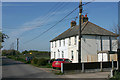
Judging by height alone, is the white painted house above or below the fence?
above

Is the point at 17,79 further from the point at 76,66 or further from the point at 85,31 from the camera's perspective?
the point at 85,31

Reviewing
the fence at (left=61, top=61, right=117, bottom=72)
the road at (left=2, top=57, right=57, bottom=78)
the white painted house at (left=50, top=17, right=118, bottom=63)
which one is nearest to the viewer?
the road at (left=2, top=57, right=57, bottom=78)

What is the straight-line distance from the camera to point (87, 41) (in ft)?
94.1

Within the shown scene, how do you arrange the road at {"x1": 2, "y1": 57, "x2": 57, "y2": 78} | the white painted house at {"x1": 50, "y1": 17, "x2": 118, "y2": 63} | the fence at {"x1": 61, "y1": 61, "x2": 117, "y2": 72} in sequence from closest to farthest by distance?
the road at {"x1": 2, "y1": 57, "x2": 57, "y2": 78} → the fence at {"x1": 61, "y1": 61, "x2": 117, "y2": 72} → the white painted house at {"x1": 50, "y1": 17, "x2": 118, "y2": 63}

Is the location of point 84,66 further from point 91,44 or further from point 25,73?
point 91,44

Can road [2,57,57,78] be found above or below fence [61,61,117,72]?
below

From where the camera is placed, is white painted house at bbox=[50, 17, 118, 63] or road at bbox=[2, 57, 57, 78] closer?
road at bbox=[2, 57, 57, 78]

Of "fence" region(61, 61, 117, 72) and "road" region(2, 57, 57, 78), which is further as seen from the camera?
"fence" region(61, 61, 117, 72)

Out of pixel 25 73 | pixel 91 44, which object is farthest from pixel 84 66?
pixel 91 44

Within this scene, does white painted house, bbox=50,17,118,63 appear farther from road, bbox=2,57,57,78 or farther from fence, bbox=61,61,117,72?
road, bbox=2,57,57,78

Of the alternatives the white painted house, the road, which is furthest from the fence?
the white painted house

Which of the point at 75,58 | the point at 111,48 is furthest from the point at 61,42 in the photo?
the point at 111,48

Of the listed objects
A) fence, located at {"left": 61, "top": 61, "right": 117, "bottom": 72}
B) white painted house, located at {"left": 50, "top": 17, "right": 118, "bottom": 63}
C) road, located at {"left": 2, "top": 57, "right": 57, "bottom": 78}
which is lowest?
road, located at {"left": 2, "top": 57, "right": 57, "bottom": 78}

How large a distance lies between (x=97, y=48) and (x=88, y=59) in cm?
267
